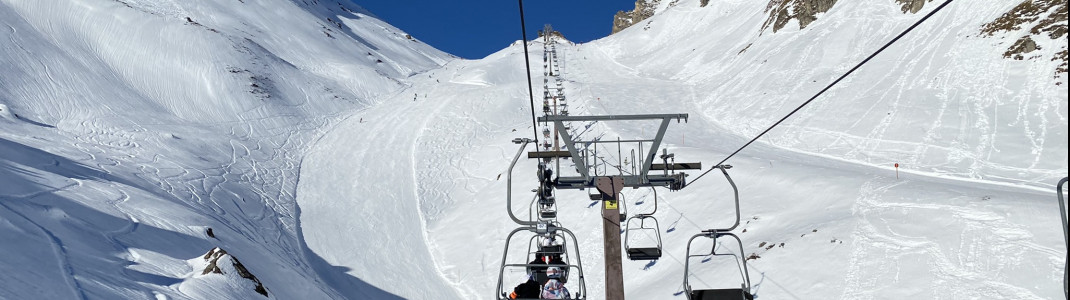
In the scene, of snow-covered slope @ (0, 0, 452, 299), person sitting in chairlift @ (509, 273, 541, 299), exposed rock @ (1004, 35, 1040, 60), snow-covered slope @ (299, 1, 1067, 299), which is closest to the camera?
person sitting in chairlift @ (509, 273, 541, 299)

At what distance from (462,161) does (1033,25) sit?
98.8 feet

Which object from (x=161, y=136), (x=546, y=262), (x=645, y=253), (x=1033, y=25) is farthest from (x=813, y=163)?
(x=161, y=136)

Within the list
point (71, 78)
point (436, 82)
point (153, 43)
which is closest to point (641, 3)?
point (436, 82)

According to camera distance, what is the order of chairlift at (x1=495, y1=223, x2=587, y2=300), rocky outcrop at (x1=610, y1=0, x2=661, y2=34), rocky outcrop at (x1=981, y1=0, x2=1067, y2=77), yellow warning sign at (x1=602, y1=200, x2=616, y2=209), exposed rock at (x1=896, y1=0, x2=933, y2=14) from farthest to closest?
rocky outcrop at (x1=610, y1=0, x2=661, y2=34)
exposed rock at (x1=896, y1=0, x2=933, y2=14)
rocky outcrop at (x1=981, y1=0, x2=1067, y2=77)
yellow warning sign at (x1=602, y1=200, x2=616, y2=209)
chairlift at (x1=495, y1=223, x2=587, y2=300)

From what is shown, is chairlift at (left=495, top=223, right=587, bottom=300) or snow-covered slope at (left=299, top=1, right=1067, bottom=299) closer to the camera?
chairlift at (left=495, top=223, right=587, bottom=300)

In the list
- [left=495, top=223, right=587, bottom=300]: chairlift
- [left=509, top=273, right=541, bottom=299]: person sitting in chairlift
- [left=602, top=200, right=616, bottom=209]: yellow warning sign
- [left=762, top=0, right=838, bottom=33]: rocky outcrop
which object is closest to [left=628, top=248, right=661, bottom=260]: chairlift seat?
[left=495, top=223, right=587, bottom=300]: chairlift

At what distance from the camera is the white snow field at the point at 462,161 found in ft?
52.7

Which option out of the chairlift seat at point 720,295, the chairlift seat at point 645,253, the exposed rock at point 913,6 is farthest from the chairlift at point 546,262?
the exposed rock at point 913,6

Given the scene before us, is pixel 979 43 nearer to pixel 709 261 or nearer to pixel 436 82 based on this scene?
pixel 709 261

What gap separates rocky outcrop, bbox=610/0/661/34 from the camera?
127 meters

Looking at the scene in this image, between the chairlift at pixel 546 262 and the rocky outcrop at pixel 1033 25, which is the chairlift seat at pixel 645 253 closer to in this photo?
the chairlift at pixel 546 262

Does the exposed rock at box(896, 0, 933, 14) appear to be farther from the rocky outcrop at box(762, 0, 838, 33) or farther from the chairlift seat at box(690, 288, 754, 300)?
the chairlift seat at box(690, 288, 754, 300)

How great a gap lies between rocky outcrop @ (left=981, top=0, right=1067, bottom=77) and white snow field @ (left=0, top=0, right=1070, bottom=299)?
0.58 meters

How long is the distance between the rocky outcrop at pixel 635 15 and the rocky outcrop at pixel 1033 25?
85.2 m
